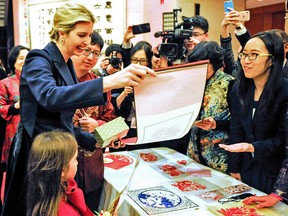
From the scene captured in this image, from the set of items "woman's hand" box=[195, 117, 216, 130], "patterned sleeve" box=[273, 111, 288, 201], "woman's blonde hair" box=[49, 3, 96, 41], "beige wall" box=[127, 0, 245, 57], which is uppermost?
"beige wall" box=[127, 0, 245, 57]

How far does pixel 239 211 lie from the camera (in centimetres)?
114

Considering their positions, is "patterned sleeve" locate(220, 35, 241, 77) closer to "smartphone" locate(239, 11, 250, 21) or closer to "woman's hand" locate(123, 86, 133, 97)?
"smartphone" locate(239, 11, 250, 21)

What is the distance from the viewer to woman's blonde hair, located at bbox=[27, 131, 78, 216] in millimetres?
973

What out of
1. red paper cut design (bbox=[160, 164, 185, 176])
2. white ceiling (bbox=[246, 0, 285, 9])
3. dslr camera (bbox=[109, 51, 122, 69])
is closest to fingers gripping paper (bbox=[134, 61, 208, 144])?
red paper cut design (bbox=[160, 164, 185, 176])

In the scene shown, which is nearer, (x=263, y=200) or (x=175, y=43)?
(x=263, y=200)

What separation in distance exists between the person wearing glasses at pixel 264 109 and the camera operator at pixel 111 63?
3.62 feet

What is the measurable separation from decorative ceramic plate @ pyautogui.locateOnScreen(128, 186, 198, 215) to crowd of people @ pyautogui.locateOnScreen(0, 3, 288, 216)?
0.20 metres

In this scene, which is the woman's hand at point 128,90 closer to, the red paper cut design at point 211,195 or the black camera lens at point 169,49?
the black camera lens at point 169,49

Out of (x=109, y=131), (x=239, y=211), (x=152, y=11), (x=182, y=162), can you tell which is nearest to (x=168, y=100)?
(x=109, y=131)

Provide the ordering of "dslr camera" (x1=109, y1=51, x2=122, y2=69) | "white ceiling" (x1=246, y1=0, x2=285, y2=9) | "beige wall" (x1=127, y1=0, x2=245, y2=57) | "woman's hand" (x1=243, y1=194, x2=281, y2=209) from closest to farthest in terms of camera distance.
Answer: "woman's hand" (x1=243, y1=194, x2=281, y2=209), "dslr camera" (x1=109, y1=51, x2=122, y2=69), "beige wall" (x1=127, y1=0, x2=245, y2=57), "white ceiling" (x1=246, y1=0, x2=285, y2=9)

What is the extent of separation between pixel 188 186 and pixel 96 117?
1.82 ft

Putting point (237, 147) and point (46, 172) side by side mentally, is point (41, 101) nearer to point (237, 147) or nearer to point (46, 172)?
point (46, 172)

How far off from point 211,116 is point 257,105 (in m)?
0.29

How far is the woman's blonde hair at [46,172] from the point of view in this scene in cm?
97
